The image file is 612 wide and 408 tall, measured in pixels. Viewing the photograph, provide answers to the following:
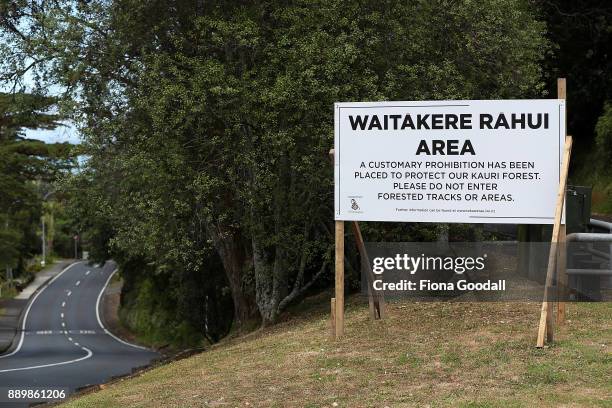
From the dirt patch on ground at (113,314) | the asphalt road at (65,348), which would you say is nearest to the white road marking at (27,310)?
the asphalt road at (65,348)

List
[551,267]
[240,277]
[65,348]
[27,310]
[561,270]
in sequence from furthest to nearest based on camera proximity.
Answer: [27,310], [65,348], [240,277], [561,270], [551,267]

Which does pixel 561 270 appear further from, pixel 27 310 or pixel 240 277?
pixel 27 310

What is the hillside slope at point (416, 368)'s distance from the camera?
316 inches

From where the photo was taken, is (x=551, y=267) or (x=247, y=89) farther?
(x=247, y=89)

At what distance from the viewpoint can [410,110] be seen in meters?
10.9

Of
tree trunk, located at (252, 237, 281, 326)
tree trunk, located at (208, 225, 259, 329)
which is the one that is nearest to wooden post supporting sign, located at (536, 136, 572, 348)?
tree trunk, located at (252, 237, 281, 326)

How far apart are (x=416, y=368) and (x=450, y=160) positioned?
113 inches

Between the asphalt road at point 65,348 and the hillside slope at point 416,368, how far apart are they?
10240 millimetres

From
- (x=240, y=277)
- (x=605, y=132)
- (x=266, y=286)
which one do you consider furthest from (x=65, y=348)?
(x=605, y=132)

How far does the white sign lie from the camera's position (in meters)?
10.5

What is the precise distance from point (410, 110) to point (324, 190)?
21.2ft

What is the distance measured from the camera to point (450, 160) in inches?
424

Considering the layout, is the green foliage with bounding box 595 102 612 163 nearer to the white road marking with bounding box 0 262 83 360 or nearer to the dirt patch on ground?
the white road marking with bounding box 0 262 83 360

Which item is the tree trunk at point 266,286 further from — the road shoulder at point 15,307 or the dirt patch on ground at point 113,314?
the dirt patch on ground at point 113,314
